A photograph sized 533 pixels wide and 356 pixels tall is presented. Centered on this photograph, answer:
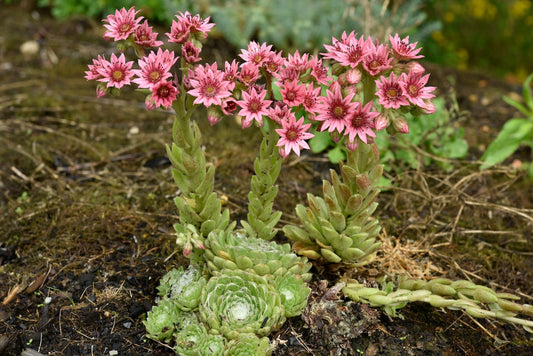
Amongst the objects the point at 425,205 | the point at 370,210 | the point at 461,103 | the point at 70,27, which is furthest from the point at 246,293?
the point at 70,27

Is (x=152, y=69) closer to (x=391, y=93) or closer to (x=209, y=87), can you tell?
(x=209, y=87)

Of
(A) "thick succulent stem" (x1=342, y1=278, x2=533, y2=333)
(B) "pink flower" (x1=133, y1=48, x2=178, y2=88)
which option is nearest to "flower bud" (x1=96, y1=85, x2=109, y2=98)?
(B) "pink flower" (x1=133, y1=48, x2=178, y2=88)

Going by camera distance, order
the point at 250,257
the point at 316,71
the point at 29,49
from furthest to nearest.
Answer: the point at 29,49 → the point at 250,257 → the point at 316,71

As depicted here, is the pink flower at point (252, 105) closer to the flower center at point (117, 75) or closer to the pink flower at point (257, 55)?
the pink flower at point (257, 55)

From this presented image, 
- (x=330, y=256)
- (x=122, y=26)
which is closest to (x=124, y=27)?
(x=122, y=26)

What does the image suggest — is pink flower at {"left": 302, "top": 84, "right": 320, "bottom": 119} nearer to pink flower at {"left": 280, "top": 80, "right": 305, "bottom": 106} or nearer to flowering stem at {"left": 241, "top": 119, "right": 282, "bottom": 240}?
pink flower at {"left": 280, "top": 80, "right": 305, "bottom": 106}

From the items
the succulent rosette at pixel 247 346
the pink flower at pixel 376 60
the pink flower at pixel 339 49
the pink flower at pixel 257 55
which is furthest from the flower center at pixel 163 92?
the succulent rosette at pixel 247 346
